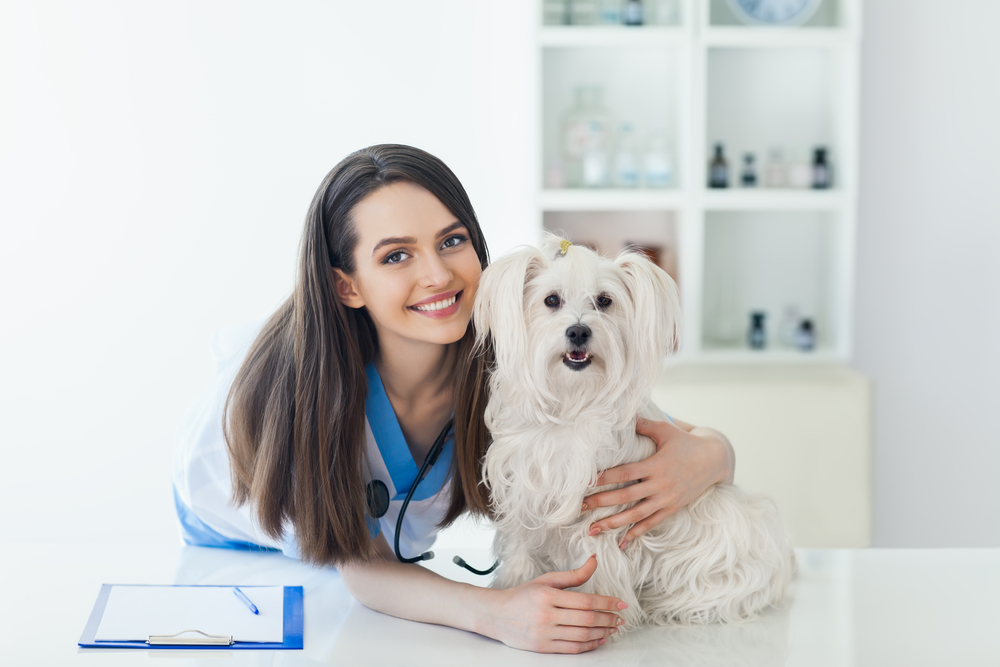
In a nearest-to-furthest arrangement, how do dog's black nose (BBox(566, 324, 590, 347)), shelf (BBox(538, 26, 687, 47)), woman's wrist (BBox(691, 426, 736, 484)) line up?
dog's black nose (BBox(566, 324, 590, 347))
woman's wrist (BBox(691, 426, 736, 484))
shelf (BBox(538, 26, 687, 47))

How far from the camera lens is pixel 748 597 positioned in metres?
1.33

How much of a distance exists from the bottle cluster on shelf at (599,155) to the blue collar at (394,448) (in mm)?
1526

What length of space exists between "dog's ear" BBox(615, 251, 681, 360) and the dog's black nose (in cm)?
8

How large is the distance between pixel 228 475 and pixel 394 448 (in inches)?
22.5

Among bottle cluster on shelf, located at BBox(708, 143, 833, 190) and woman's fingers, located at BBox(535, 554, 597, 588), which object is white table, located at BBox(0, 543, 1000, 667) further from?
bottle cluster on shelf, located at BBox(708, 143, 833, 190)

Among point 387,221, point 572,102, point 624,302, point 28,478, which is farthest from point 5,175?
point 624,302

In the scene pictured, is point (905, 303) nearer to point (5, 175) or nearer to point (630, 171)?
point (630, 171)

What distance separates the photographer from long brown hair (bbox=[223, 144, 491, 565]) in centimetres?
139

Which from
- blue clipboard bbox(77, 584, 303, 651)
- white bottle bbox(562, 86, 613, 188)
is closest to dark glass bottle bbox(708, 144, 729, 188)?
white bottle bbox(562, 86, 613, 188)

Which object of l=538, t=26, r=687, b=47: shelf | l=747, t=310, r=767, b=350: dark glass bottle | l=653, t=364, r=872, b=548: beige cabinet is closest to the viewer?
l=653, t=364, r=872, b=548: beige cabinet

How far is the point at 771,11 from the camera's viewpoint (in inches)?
111

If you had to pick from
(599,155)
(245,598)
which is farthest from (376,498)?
(599,155)

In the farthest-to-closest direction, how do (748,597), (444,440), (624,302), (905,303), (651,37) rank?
(905,303) → (651,37) → (444,440) → (748,597) → (624,302)

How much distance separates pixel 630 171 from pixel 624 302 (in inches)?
70.1
